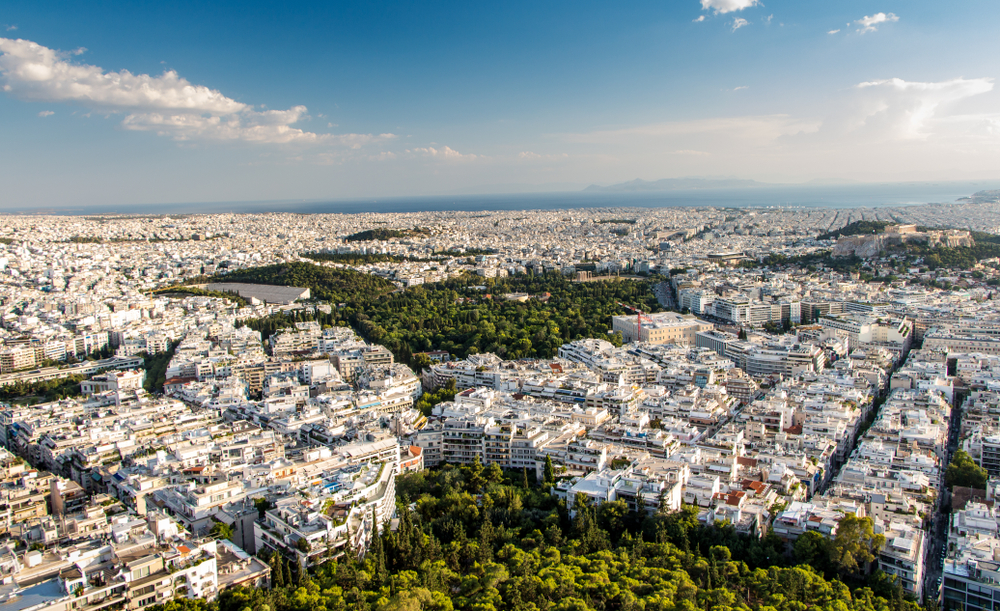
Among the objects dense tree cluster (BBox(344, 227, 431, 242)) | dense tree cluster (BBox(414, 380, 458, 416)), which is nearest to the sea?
dense tree cluster (BBox(344, 227, 431, 242))

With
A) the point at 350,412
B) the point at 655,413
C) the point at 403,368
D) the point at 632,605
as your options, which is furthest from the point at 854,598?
the point at 403,368

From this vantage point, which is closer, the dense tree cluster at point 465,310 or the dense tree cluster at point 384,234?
the dense tree cluster at point 465,310

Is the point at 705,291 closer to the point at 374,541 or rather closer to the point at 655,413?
the point at 655,413

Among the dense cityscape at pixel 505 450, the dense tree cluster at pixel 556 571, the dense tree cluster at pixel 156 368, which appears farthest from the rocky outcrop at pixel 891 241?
the dense tree cluster at pixel 156 368

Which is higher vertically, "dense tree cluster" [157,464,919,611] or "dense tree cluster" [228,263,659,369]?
"dense tree cluster" [228,263,659,369]

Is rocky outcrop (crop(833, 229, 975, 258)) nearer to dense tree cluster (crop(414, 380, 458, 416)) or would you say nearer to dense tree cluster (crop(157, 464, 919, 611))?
dense tree cluster (crop(414, 380, 458, 416))

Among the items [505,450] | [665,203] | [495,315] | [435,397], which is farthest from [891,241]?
[665,203]

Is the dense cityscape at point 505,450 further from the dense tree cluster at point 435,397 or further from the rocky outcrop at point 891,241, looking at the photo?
the rocky outcrop at point 891,241
